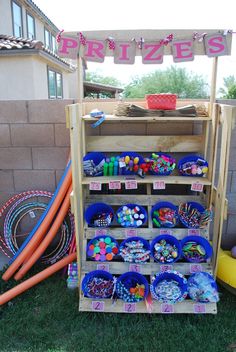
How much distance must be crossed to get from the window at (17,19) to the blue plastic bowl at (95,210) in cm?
941

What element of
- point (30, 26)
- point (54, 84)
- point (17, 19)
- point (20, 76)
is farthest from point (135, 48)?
point (30, 26)

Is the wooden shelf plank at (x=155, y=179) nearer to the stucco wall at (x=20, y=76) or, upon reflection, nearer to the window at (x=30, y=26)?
the stucco wall at (x=20, y=76)

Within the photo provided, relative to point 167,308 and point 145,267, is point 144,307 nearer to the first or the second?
point 167,308

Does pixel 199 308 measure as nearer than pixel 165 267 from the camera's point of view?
Yes

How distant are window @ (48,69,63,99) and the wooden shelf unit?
24.5 feet

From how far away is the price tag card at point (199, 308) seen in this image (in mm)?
2086

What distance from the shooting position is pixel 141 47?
2.13 meters

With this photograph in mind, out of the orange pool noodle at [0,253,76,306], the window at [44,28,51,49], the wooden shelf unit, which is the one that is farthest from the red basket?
the window at [44,28,51,49]

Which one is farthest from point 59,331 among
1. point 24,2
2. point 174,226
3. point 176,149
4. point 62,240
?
point 24,2

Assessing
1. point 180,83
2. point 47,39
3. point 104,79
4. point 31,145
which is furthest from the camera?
point 104,79

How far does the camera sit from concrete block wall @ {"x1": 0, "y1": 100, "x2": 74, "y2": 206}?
2.62 meters

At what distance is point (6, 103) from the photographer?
2.62m

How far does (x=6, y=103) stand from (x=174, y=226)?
1.81 m

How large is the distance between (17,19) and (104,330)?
1067 cm
